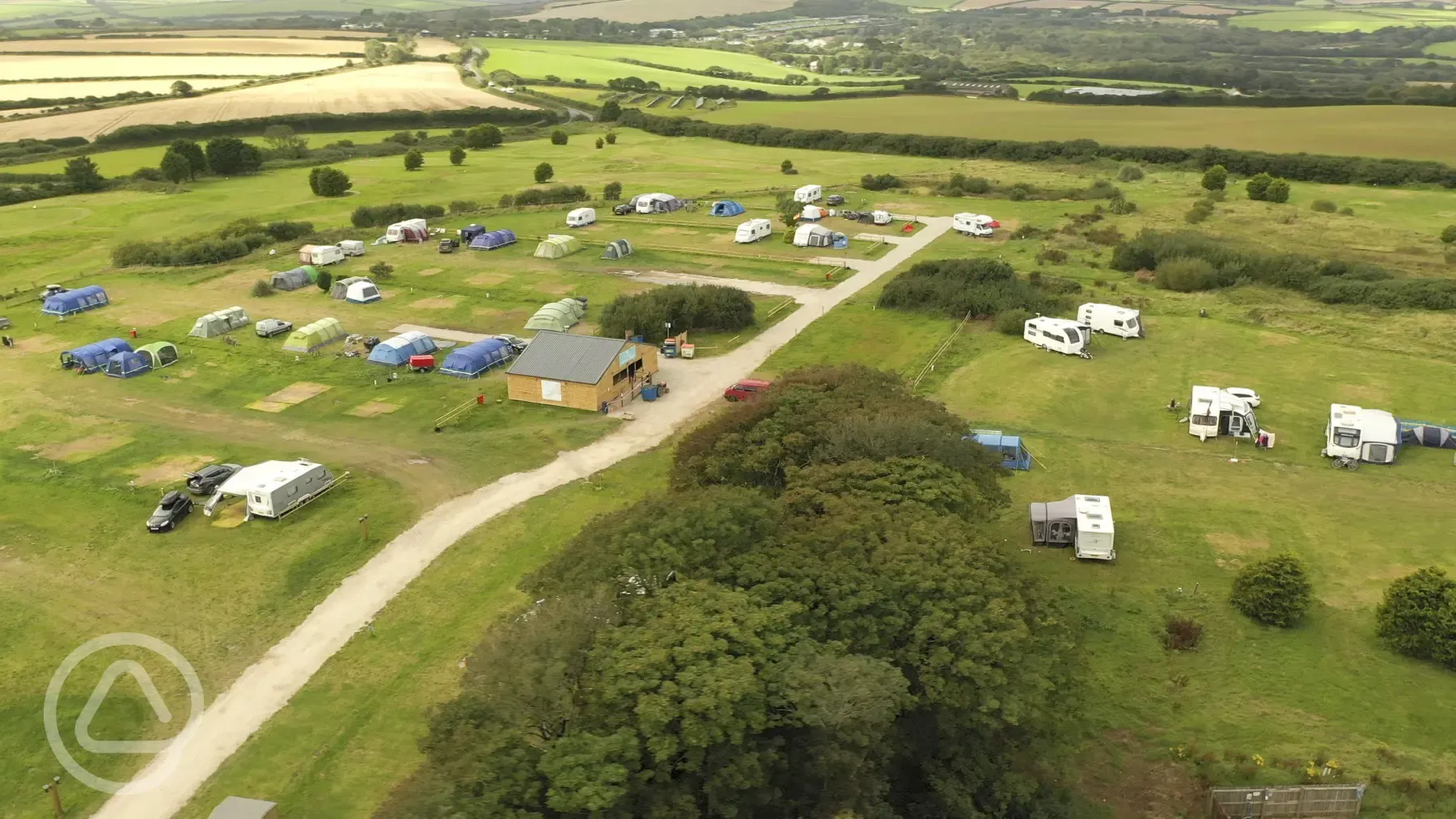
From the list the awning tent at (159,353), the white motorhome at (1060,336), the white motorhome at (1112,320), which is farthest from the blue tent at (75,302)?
the white motorhome at (1112,320)

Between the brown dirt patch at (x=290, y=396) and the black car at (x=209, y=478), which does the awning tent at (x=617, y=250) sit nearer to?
the brown dirt patch at (x=290, y=396)

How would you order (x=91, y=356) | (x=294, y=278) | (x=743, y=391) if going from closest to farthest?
(x=743, y=391) → (x=91, y=356) → (x=294, y=278)

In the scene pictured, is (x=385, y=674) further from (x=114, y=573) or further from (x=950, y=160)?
(x=950, y=160)

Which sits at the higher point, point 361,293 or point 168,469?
point 361,293

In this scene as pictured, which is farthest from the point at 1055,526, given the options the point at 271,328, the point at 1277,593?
the point at 271,328

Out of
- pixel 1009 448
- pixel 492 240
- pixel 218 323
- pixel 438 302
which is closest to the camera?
pixel 1009 448

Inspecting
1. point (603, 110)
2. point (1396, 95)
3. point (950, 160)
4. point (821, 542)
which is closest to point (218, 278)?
point (821, 542)

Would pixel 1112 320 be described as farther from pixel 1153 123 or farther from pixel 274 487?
pixel 1153 123
